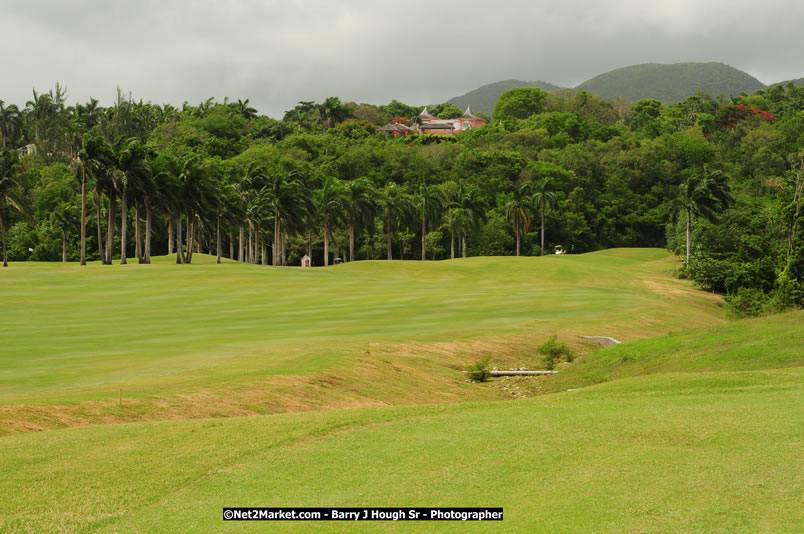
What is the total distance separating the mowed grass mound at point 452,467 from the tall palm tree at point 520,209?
360ft

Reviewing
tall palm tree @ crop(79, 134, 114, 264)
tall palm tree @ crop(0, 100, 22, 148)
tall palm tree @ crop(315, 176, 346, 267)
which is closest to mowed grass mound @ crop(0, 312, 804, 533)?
tall palm tree @ crop(79, 134, 114, 264)

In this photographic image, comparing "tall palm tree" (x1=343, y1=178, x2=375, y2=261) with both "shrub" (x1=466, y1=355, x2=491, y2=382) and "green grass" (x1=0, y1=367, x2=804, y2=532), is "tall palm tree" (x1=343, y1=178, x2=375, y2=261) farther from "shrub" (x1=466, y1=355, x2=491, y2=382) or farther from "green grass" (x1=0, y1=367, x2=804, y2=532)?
"green grass" (x1=0, y1=367, x2=804, y2=532)

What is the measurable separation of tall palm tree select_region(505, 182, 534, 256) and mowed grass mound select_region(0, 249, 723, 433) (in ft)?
132

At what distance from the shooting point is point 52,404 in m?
19.7

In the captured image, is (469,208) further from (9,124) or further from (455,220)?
(9,124)

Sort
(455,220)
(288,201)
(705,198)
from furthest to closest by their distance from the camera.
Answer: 1. (455,220)
2. (288,201)
3. (705,198)

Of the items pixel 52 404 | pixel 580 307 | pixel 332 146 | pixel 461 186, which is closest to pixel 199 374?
pixel 52 404

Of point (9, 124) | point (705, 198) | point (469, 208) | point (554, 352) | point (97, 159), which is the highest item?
point (9, 124)

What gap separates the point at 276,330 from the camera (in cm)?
4084

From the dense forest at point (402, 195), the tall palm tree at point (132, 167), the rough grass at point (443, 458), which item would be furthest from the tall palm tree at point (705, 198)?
the rough grass at point (443, 458)

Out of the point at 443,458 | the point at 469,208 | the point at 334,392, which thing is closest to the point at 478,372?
the point at 334,392

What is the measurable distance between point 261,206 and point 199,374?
7950 cm

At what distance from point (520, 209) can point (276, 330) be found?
9173cm

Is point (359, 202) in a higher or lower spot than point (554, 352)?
higher
